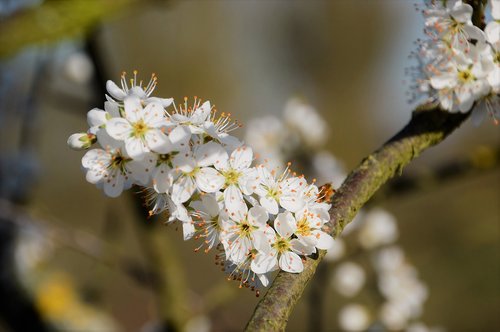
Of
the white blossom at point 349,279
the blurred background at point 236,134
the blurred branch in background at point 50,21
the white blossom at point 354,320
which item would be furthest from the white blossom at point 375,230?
the blurred branch in background at point 50,21

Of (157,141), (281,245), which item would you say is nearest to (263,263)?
(281,245)

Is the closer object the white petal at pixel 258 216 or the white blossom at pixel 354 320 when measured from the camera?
the white petal at pixel 258 216

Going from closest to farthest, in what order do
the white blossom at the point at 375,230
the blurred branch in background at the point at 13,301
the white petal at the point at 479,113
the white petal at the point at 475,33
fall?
1. the white petal at the point at 475,33
2. the white petal at the point at 479,113
3. the blurred branch in background at the point at 13,301
4. the white blossom at the point at 375,230

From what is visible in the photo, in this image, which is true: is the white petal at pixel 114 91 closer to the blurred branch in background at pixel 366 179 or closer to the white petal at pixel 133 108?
the white petal at pixel 133 108

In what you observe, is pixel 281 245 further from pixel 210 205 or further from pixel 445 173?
pixel 445 173

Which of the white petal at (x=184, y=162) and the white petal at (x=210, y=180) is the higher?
the white petal at (x=184, y=162)

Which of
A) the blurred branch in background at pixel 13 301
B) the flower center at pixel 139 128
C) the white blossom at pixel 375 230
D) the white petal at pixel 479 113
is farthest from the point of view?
the white blossom at pixel 375 230

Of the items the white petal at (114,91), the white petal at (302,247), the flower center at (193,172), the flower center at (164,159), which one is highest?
the white petal at (114,91)

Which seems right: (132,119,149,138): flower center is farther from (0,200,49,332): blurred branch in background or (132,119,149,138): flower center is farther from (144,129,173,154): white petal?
(0,200,49,332): blurred branch in background
